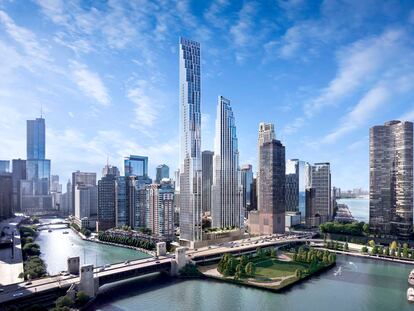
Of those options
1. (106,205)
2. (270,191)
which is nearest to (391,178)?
(270,191)

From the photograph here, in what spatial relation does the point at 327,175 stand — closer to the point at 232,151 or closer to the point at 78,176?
the point at 232,151

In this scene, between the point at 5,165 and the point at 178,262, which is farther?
the point at 5,165

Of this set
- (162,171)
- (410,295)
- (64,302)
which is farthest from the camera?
(162,171)

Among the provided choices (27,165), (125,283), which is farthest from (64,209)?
(125,283)

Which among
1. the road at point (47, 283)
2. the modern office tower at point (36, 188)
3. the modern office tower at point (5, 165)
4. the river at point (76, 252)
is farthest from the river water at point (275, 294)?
the modern office tower at point (5, 165)

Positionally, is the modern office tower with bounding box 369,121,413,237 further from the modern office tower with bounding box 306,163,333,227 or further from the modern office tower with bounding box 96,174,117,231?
the modern office tower with bounding box 96,174,117,231

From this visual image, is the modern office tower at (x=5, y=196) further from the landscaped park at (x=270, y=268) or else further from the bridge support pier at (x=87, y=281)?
the bridge support pier at (x=87, y=281)

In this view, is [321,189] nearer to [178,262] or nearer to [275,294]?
[178,262]
